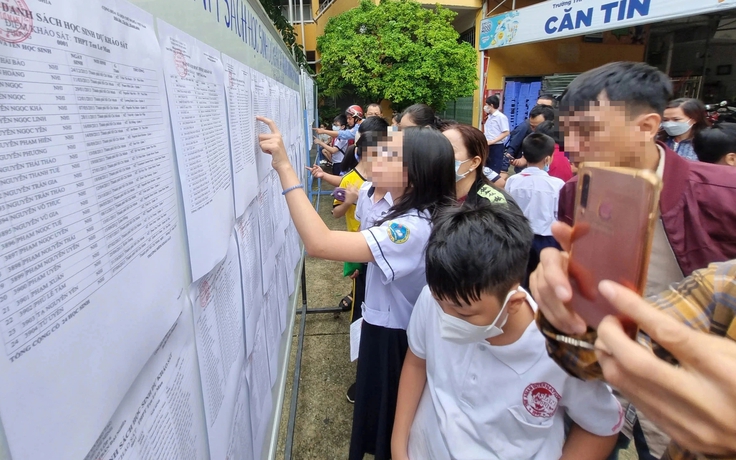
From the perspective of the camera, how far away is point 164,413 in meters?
0.68

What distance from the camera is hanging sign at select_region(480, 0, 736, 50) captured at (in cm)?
596

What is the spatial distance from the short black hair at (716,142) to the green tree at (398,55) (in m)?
7.48

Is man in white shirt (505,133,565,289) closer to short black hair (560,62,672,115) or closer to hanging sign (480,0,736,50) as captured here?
short black hair (560,62,672,115)

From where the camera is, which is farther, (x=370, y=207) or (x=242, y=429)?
(x=370, y=207)

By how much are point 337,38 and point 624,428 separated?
10.2 metres

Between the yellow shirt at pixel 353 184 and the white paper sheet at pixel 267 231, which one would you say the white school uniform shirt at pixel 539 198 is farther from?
the white paper sheet at pixel 267 231

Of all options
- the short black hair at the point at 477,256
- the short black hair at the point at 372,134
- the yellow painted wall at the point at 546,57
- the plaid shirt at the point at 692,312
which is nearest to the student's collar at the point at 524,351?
the short black hair at the point at 477,256

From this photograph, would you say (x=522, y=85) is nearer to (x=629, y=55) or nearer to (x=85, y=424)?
(x=629, y=55)

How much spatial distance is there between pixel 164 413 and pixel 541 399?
0.87 metres

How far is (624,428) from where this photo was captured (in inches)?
57.5

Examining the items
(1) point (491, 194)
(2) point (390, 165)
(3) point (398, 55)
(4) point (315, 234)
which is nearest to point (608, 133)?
(2) point (390, 165)

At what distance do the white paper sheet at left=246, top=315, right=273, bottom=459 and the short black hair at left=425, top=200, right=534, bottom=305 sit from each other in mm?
707

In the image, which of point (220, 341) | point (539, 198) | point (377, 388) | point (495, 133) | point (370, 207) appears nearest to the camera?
point (220, 341)

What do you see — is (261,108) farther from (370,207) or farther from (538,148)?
(538,148)
